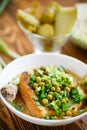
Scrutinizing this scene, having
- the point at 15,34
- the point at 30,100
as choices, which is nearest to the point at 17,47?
the point at 15,34

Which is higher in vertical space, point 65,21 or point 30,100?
point 30,100

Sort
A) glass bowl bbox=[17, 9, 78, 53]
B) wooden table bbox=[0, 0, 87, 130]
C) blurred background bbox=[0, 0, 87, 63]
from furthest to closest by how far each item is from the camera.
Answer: blurred background bbox=[0, 0, 87, 63], glass bowl bbox=[17, 9, 78, 53], wooden table bbox=[0, 0, 87, 130]

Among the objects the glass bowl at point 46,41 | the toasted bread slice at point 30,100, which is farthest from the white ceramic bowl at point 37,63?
the glass bowl at point 46,41

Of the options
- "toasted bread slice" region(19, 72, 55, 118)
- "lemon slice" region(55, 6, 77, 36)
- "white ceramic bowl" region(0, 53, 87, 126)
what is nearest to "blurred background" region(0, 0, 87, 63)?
"lemon slice" region(55, 6, 77, 36)

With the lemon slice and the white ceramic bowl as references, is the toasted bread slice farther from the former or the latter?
the lemon slice

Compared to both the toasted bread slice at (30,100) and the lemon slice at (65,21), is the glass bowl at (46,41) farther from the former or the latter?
the toasted bread slice at (30,100)

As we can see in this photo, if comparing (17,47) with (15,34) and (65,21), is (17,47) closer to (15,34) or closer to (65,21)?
(15,34)

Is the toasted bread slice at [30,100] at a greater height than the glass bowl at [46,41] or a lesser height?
greater
